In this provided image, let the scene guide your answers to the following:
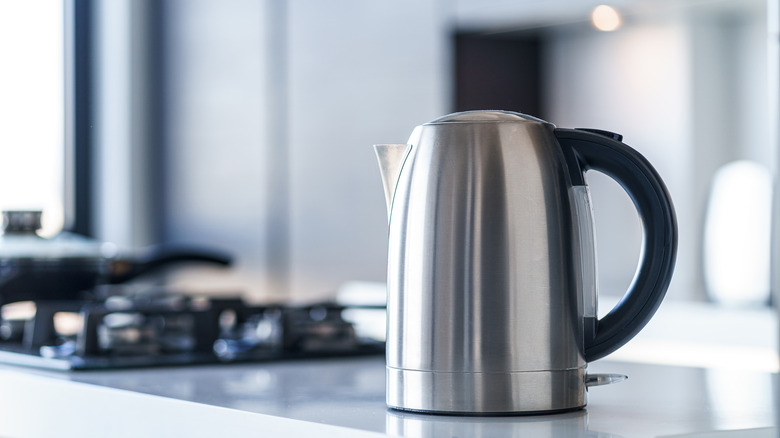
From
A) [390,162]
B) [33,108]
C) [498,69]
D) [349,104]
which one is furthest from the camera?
[33,108]

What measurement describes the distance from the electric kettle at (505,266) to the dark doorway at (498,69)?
66.9 inches

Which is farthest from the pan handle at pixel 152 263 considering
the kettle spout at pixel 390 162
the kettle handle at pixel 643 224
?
the kettle handle at pixel 643 224

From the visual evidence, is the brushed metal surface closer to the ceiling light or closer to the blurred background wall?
the blurred background wall

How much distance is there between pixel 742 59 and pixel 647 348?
573 millimetres

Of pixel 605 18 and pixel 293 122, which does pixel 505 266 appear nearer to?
pixel 605 18

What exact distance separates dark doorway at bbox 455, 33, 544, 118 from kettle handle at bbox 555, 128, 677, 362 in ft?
5.53

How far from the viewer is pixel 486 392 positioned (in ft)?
2.05

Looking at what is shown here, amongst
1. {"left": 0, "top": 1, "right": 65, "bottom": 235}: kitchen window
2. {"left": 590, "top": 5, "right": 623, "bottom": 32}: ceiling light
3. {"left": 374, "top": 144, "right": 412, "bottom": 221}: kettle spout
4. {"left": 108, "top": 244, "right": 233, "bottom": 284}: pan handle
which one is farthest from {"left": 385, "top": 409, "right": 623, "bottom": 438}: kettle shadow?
{"left": 0, "top": 1, "right": 65, "bottom": 235}: kitchen window

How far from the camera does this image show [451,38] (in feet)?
7.72

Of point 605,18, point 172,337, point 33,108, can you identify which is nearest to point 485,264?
point 172,337

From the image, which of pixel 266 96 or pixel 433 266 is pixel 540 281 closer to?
pixel 433 266

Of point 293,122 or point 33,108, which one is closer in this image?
point 293,122

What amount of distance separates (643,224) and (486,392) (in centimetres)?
14

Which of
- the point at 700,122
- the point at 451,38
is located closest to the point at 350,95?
the point at 451,38
